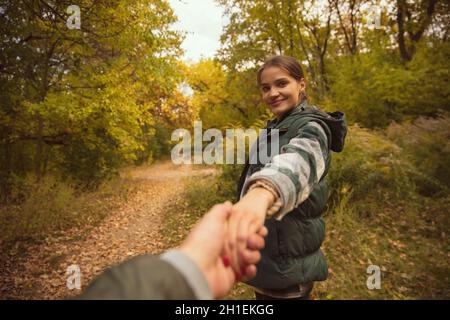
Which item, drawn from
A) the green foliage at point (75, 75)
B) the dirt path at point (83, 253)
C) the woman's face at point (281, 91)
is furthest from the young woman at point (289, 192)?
the green foliage at point (75, 75)

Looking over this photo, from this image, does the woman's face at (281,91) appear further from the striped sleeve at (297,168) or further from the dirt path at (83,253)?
the dirt path at (83,253)

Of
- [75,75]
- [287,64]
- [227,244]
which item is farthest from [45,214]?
[227,244]

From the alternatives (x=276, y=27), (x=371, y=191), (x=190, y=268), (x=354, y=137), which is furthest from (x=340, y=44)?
(x=190, y=268)

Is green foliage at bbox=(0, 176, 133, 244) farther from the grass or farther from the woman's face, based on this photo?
the woman's face

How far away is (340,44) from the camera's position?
1571cm

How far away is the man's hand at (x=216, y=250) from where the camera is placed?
0.78 meters

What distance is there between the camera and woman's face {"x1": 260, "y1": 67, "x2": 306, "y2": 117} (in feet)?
5.93

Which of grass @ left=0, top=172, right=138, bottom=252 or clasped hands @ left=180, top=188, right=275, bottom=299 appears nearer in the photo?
clasped hands @ left=180, top=188, right=275, bottom=299

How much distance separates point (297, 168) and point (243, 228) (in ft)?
1.36

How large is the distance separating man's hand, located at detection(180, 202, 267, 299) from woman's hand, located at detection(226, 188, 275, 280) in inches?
0.4

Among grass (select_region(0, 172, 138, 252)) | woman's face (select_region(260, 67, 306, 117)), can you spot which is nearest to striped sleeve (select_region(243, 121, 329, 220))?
woman's face (select_region(260, 67, 306, 117))

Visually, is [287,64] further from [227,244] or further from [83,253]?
[83,253]

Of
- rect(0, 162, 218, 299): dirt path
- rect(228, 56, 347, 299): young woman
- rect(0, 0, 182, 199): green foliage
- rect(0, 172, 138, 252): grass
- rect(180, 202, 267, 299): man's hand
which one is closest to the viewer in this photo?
rect(180, 202, 267, 299): man's hand

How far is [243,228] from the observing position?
843 mm
